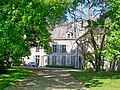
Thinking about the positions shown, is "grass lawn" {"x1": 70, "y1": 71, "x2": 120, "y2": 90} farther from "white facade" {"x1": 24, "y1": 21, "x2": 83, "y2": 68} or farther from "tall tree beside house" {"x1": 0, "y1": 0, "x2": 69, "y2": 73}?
"white facade" {"x1": 24, "y1": 21, "x2": 83, "y2": 68}

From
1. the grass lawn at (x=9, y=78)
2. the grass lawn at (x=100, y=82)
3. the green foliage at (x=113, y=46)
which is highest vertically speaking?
the green foliage at (x=113, y=46)

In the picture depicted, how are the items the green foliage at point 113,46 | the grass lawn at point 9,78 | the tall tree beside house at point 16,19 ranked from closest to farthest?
the tall tree beside house at point 16,19
the grass lawn at point 9,78
the green foliage at point 113,46

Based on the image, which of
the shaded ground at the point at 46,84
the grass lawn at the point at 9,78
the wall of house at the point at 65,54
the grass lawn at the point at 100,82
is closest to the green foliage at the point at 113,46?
the grass lawn at the point at 100,82

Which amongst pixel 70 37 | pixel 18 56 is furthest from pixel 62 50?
pixel 18 56

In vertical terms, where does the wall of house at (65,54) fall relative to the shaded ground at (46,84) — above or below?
above

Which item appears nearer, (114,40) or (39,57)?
(114,40)

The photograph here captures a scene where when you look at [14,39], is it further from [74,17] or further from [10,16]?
[74,17]

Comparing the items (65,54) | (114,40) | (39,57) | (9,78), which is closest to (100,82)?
(114,40)

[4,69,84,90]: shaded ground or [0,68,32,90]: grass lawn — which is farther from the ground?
[0,68,32,90]: grass lawn

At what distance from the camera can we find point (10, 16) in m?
17.1

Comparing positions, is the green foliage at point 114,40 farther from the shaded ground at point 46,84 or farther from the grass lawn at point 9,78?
the grass lawn at point 9,78

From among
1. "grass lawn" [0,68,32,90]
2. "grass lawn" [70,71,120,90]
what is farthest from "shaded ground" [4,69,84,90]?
"grass lawn" [70,71,120,90]

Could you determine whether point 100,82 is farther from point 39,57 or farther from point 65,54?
point 39,57

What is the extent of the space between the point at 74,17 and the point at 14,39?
23150 millimetres
